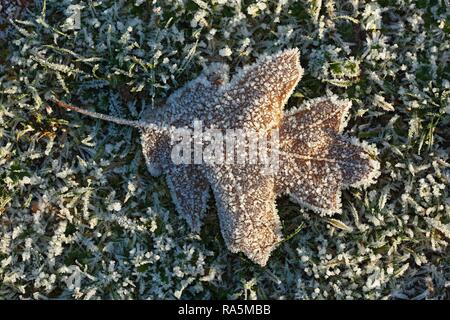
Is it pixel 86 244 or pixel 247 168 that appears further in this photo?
pixel 86 244

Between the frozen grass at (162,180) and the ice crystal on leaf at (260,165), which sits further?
the frozen grass at (162,180)

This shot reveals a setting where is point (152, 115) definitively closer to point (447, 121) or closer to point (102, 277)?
point (102, 277)

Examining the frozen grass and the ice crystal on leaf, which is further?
the frozen grass
